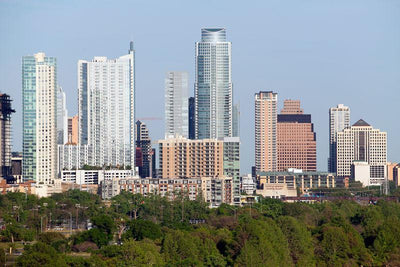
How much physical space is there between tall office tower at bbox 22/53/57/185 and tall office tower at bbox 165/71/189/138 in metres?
32.6

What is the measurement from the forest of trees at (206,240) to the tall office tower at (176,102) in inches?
3083

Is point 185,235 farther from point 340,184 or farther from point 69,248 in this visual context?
point 340,184

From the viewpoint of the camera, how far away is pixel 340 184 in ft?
582

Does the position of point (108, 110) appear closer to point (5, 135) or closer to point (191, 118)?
point (191, 118)

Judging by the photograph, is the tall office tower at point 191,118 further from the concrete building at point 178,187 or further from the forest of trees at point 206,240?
the forest of trees at point 206,240

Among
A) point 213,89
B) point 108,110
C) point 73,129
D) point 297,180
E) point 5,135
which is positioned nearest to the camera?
point 5,135

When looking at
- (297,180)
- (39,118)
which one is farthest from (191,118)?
(39,118)

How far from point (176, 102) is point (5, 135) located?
3669cm

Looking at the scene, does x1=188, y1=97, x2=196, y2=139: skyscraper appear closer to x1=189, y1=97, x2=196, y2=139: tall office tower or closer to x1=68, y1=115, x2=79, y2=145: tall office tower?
x1=189, y1=97, x2=196, y2=139: tall office tower

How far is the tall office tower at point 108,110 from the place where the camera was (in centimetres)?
17638

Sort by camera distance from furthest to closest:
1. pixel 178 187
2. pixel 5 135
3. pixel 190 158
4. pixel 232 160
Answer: pixel 5 135, pixel 190 158, pixel 232 160, pixel 178 187

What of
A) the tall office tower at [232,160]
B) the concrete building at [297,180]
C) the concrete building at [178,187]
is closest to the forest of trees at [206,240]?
the concrete building at [178,187]

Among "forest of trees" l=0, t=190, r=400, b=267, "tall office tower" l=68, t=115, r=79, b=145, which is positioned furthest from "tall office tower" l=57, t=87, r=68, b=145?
"forest of trees" l=0, t=190, r=400, b=267

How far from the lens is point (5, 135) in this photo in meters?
154
